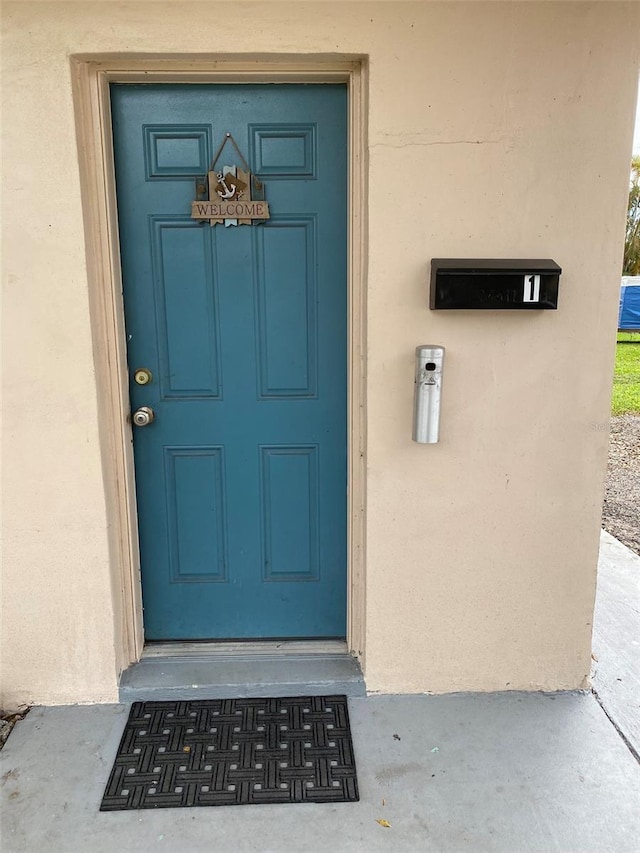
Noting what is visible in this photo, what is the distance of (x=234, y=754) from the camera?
2.34 meters

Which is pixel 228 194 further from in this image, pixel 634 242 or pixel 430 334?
pixel 634 242

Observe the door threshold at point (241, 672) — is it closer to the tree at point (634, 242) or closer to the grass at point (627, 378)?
the grass at point (627, 378)

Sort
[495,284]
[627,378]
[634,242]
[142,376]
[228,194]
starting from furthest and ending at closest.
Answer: [634,242] → [627,378] → [142,376] → [228,194] → [495,284]

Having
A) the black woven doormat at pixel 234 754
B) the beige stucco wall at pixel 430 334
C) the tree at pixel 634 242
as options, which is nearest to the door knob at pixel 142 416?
the beige stucco wall at pixel 430 334

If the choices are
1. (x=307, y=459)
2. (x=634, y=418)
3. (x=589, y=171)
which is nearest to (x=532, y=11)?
(x=589, y=171)

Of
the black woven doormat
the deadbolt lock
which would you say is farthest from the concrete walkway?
the deadbolt lock

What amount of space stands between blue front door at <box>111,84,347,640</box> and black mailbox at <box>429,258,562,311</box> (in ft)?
1.49

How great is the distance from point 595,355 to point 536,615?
44.1 inches

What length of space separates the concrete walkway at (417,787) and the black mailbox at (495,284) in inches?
65.6

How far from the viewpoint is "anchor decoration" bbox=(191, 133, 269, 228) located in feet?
8.13

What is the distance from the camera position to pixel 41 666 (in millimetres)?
2596

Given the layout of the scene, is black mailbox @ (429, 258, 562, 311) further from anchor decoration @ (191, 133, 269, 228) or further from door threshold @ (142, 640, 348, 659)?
door threshold @ (142, 640, 348, 659)

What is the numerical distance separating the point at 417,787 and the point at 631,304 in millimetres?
16540

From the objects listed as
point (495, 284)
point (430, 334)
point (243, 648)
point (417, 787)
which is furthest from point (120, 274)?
point (417, 787)
